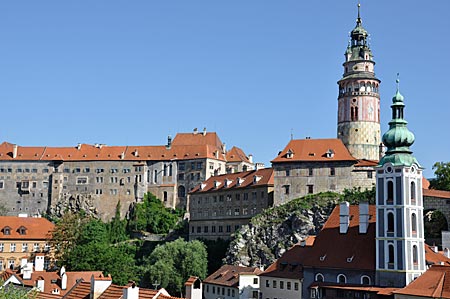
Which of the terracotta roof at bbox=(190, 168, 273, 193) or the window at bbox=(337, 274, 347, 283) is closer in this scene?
the window at bbox=(337, 274, 347, 283)

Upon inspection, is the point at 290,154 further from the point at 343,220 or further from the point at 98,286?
the point at 98,286

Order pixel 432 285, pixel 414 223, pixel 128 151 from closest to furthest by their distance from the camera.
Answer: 1. pixel 432 285
2. pixel 414 223
3. pixel 128 151

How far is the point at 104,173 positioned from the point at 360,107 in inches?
1751

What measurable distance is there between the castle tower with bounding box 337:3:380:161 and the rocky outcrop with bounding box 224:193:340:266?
37.0 feet

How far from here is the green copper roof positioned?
49.5 meters

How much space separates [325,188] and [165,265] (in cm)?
2010

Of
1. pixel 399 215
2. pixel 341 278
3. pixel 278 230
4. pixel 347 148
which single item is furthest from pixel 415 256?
pixel 347 148

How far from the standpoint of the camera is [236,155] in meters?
106

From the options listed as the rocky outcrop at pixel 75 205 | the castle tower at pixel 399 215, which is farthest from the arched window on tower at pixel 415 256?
the rocky outcrop at pixel 75 205

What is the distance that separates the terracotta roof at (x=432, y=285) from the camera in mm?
40594

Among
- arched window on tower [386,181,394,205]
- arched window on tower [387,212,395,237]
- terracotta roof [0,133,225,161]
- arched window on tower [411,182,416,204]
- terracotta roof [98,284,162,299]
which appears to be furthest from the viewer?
terracotta roof [0,133,225,161]

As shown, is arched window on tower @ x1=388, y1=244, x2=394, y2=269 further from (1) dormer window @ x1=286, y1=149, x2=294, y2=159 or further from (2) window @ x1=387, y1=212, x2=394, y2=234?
(1) dormer window @ x1=286, y1=149, x2=294, y2=159

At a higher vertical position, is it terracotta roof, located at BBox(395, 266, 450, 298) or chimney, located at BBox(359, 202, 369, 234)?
chimney, located at BBox(359, 202, 369, 234)

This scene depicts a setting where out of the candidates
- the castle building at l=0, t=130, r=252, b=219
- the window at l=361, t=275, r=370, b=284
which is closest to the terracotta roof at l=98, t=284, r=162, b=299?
the window at l=361, t=275, r=370, b=284
